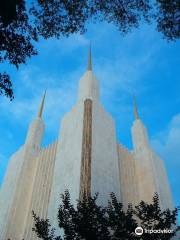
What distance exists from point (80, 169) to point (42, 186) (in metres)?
4.61

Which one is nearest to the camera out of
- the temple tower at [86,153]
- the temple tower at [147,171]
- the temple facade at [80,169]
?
the temple tower at [86,153]

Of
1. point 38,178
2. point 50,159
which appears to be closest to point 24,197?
point 38,178

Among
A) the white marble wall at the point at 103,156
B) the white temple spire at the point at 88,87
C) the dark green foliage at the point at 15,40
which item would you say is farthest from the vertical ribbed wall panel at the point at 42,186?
the dark green foliage at the point at 15,40

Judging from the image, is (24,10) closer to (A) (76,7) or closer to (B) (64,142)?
(A) (76,7)

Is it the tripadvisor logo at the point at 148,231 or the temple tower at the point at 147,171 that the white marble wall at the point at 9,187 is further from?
the tripadvisor logo at the point at 148,231

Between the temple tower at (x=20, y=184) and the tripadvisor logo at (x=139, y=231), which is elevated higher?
the temple tower at (x=20, y=184)

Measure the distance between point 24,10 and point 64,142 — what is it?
15.2 m

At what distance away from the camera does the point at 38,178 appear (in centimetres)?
2244

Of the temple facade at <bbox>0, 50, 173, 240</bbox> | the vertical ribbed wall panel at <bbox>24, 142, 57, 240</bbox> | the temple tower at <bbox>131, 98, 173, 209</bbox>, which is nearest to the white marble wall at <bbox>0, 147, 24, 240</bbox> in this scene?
the temple facade at <bbox>0, 50, 173, 240</bbox>

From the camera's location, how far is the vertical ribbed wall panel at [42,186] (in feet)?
64.5

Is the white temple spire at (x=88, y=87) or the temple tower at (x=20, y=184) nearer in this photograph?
the temple tower at (x=20, y=184)

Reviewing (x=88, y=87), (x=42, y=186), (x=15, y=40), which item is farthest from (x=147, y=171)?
(x=15, y=40)

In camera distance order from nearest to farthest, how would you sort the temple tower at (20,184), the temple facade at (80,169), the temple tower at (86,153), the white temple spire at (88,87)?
the temple tower at (86,153) < the temple facade at (80,169) < the temple tower at (20,184) < the white temple spire at (88,87)

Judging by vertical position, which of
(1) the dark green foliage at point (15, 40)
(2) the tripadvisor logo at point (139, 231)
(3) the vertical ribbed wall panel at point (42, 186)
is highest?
(3) the vertical ribbed wall panel at point (42, 186)
